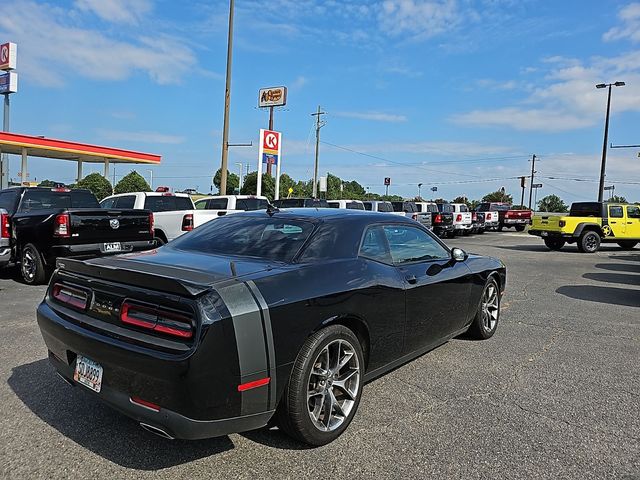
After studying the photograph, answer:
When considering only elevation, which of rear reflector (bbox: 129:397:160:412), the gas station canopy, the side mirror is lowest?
rear reflector (bbox: 129:397:160:412)

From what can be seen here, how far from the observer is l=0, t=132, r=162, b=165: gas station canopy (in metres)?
30.3

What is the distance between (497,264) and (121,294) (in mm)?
4325

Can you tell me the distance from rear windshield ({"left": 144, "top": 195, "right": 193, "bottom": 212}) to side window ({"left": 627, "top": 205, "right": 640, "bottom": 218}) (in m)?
16.3

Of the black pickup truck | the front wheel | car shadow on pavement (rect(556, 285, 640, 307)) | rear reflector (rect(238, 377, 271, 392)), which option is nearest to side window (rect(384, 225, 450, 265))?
rear reflector (rect(238, 377, 271, 392))

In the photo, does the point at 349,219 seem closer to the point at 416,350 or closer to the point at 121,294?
the point at 416,350

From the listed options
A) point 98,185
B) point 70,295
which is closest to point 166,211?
point 70,295

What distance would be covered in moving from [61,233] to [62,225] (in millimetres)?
134

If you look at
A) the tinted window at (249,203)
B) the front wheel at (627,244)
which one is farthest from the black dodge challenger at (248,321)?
the front wheel at (627,244)

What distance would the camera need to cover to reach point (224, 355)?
249 centimetres

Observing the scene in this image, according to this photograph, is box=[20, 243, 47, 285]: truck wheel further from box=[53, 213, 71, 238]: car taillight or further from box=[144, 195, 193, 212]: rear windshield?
box=[144, 195, 193, 212]: rear windshield

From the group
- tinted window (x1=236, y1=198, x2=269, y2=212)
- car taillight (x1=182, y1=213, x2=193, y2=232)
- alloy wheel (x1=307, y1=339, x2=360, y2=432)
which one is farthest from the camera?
tinted window (x1=236, y1=198, x2=269, y2=212)

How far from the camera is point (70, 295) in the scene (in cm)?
324

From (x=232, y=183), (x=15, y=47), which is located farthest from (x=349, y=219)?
(x=232, y=183)

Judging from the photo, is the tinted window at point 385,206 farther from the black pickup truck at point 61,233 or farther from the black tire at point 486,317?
the black tire at point 486,317
